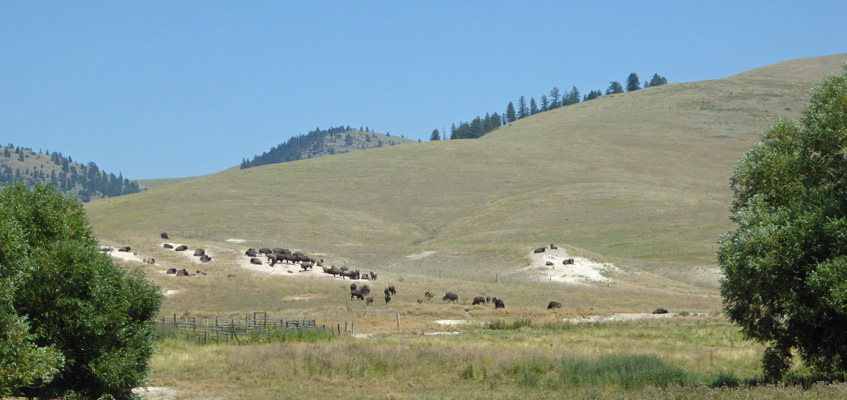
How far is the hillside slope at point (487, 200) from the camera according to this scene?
3359 inches

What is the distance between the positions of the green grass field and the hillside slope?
1.74ft

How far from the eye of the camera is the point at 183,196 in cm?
12050

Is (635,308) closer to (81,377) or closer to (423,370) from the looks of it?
(423,370)

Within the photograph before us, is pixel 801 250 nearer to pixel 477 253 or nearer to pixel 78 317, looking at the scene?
pixel 78 317

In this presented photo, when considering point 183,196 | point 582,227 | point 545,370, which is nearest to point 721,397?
point 545,370

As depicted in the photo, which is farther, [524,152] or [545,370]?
[524,152]

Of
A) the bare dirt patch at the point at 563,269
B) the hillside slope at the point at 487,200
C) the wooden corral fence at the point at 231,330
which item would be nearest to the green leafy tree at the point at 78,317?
the wooden corral fence at the point at 231,330

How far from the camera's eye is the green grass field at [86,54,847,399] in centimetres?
2520

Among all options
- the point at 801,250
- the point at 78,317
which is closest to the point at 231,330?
the point at 78,317

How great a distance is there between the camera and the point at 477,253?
79250 millimetres

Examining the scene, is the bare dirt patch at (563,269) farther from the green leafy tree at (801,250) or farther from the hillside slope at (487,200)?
the green leafy tree at (801,250)

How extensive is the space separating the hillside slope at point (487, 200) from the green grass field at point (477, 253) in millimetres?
532

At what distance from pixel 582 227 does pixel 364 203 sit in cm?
3982

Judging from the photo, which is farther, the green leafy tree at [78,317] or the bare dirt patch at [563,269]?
the bare dirt patch at [563,269]
